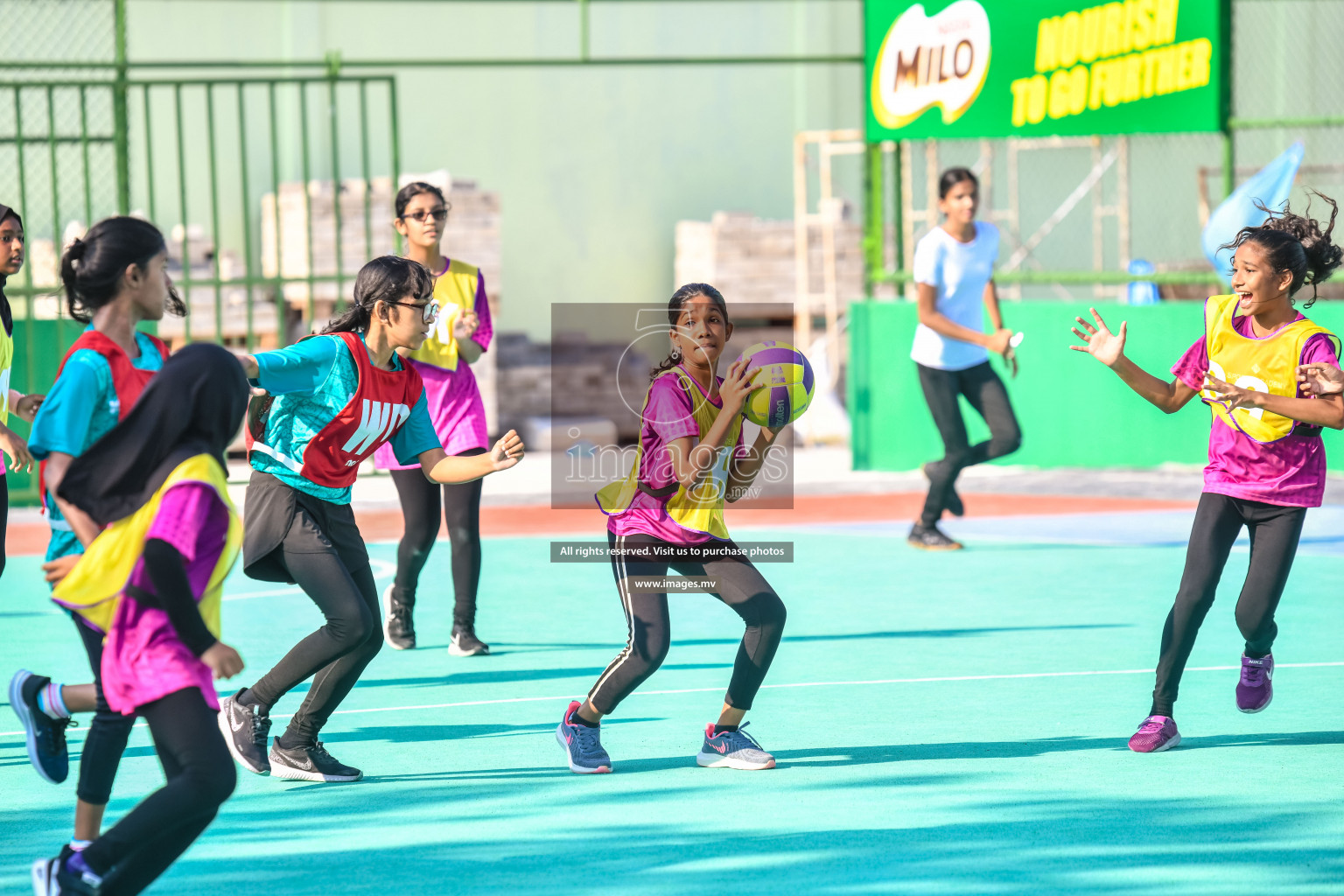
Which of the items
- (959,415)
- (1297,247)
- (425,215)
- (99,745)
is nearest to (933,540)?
(959,415)

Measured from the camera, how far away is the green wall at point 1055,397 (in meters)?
13.7

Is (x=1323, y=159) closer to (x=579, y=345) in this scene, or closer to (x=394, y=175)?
(x=579, y=345)

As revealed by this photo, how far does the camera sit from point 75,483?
4.21 meters

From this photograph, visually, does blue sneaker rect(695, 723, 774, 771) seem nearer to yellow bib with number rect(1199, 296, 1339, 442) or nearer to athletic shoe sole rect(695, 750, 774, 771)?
athletic shoe sole rect(695, 750, 774, 771)

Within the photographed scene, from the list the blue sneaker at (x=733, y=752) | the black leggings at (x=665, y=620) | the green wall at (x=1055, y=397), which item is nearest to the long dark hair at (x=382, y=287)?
the black leggings at (x=665, y=620)

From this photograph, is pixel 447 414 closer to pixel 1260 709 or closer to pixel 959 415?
pixel 1260 709

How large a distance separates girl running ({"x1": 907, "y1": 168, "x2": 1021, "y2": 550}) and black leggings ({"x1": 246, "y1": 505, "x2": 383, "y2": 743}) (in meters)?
5.32

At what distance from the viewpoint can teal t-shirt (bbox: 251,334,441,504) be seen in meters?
5.46

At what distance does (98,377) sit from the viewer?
4.38m

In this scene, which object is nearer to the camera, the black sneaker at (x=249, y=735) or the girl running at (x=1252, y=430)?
the black sneaker at (x=249, y=735)

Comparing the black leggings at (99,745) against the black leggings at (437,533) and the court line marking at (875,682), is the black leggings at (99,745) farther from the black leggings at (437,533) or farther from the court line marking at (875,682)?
the black leggings at (437,533)

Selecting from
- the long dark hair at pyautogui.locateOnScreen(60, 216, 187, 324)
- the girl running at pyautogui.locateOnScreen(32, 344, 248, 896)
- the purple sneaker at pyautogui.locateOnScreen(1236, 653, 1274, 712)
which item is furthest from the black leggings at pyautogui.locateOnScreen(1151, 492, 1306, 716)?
the long dark hair at pyautogui.locateOnScreen(60, 216, 187, 324)

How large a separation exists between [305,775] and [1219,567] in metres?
3.05

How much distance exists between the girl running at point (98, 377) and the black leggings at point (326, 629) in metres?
1.16
